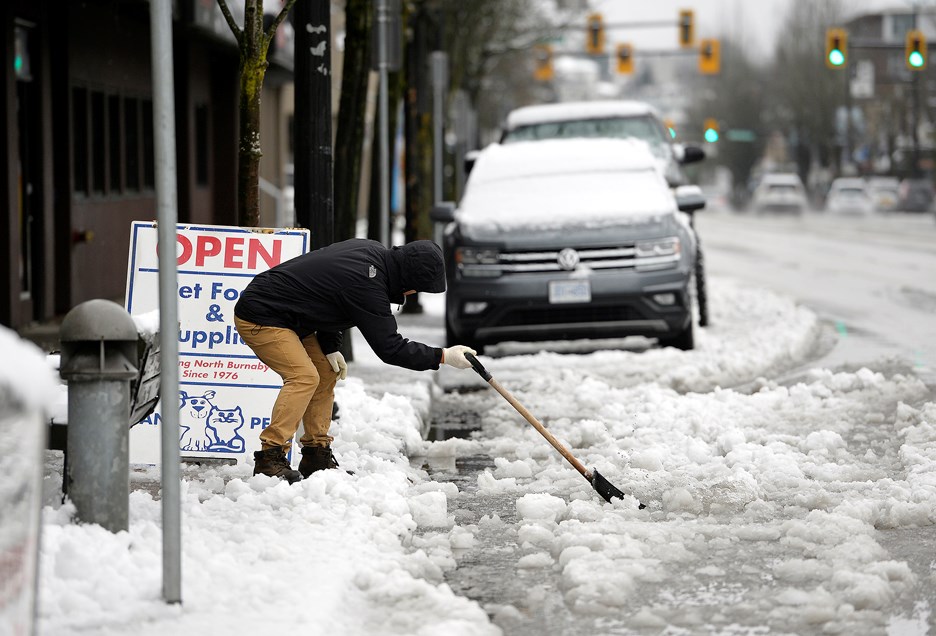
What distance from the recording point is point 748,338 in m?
14.4

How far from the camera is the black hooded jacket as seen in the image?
23.5 feet

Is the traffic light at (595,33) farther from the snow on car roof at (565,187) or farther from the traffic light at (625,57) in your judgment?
the snow on car roof at (565,187)

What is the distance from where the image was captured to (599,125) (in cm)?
1709

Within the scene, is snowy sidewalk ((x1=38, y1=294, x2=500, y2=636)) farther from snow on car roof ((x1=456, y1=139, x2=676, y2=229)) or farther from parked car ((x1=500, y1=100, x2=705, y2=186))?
parked car ((x1=500, y1=100, x2=705, y2=186))

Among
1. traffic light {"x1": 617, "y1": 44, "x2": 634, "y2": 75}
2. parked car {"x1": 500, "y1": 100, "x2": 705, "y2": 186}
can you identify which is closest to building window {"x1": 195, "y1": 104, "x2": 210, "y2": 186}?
parked car {"x1": 500, "y1": 100, "x2": 705, "y2": 186}

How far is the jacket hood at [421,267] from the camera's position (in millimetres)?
7125

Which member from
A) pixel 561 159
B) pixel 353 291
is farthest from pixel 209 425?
pixel 561 159

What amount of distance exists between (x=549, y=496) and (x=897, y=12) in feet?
315

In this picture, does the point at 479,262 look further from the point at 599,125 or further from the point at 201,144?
the point at 201,144

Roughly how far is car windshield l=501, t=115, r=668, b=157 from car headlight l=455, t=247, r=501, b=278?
3.96 meters

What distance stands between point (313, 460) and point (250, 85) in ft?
7.28

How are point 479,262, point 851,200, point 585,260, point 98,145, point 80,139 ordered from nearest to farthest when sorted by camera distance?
point 585,260 → point 479,262 → point 80,139 → point 98,145 → point 851,200

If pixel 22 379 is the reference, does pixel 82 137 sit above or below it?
above

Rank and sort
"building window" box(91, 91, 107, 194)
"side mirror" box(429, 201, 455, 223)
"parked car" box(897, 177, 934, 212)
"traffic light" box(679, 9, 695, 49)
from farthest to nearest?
1. "parked car" box(897, 177, 934, 212)
2. "traffic light" box(679, 9, 695, 49)
3. "building window" box(91, 91, 107, 194)
4. "side mirror" box(429, 201, 455, 223)
